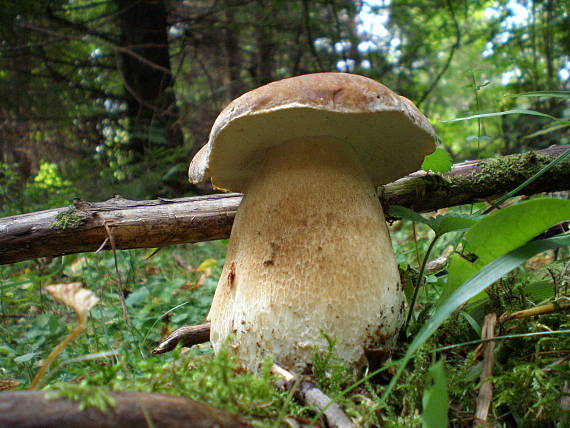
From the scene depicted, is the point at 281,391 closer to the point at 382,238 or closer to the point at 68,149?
the point at 382,238

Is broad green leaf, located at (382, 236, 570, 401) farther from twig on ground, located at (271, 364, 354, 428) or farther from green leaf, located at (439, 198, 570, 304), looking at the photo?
twig on ground, located at (271, 364, 354, 428)

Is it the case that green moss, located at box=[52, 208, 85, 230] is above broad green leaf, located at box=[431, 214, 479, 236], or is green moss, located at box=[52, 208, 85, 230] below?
above

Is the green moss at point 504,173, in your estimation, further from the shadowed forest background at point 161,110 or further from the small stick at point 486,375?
the small stick at point 486,375

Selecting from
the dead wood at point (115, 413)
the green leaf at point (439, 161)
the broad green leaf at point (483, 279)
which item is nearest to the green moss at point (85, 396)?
the dead wood at point (115, 413)

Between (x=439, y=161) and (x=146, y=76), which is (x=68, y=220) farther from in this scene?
(x=146, y=76)

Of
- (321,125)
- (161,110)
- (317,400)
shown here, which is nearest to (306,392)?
(317,400)

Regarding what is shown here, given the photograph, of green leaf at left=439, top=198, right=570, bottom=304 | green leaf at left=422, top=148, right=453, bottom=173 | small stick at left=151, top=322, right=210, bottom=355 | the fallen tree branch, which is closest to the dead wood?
green leaf at left=439, top=198, right=570, bottom=304
